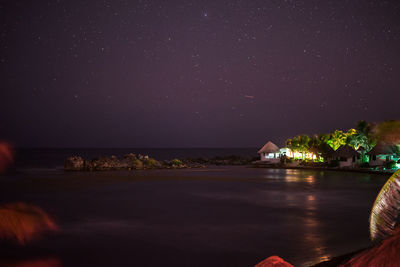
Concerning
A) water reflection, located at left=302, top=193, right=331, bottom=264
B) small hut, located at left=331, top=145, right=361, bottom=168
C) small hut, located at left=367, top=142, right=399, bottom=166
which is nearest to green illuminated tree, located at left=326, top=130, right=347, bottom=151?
small hut, located at left=331, top=145, right=361, bottom=168

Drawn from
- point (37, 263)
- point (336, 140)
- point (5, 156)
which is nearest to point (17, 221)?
point (5, 156)

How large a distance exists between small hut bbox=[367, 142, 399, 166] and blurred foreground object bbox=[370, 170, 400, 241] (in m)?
47.9

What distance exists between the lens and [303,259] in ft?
33.3

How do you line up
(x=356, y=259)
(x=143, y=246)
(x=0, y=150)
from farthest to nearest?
(x=143, y=246), (x=356, y=259), (x=0, y=150)

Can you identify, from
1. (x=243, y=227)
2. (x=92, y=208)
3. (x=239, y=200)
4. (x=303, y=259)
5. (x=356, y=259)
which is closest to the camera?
(x=356, y=259)

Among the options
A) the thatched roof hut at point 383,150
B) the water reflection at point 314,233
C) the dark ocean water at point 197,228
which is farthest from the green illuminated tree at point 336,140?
the water reflection at point 314,233

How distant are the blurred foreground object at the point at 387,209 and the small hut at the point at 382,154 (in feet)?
157

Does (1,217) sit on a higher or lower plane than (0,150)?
lower

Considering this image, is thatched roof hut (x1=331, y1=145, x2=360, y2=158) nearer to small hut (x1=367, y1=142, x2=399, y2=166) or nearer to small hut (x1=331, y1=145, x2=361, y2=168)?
small hut (x1=331, y1=145, x2=361, y2=168)

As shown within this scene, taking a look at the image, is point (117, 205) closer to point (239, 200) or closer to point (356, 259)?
point (239, 200)

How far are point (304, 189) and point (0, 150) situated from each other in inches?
1061

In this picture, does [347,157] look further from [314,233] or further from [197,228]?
[197,228]

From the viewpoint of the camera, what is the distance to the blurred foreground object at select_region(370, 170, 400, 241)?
9.00ft

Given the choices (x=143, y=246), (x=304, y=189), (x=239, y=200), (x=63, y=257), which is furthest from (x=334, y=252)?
(x=304, y=189)
